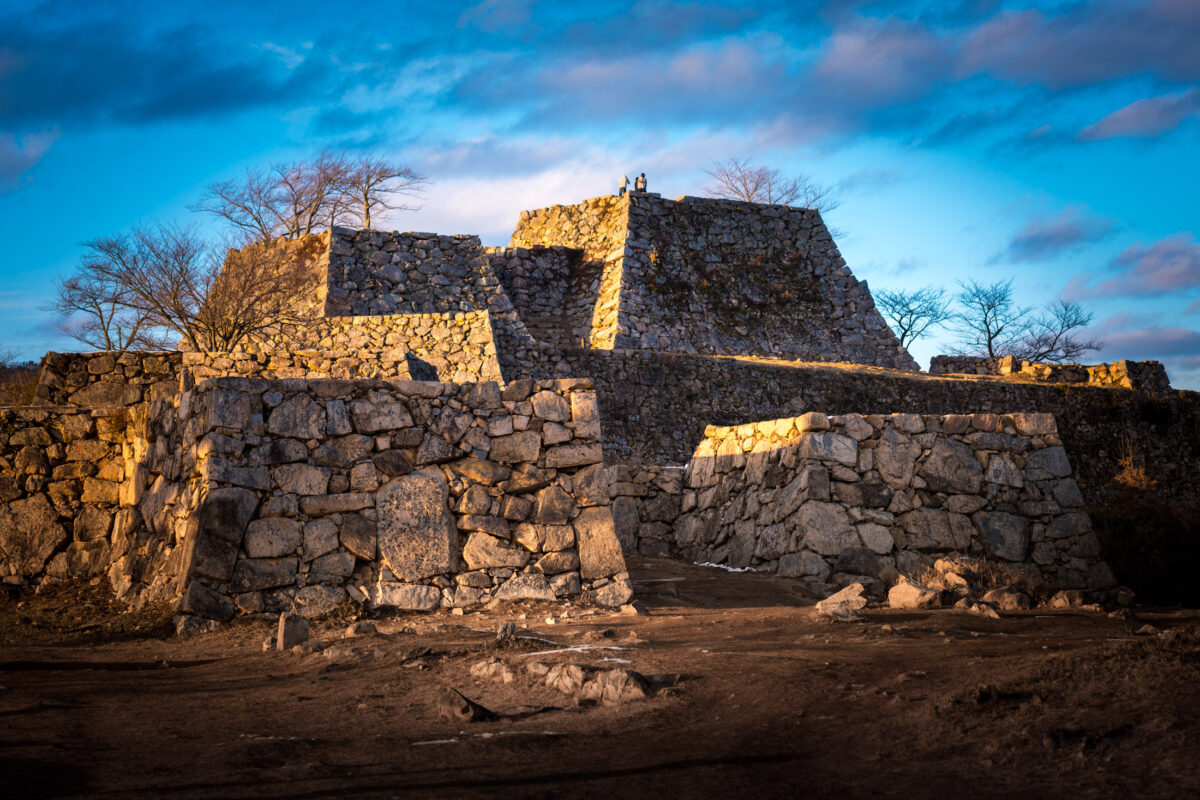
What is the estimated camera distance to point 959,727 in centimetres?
423

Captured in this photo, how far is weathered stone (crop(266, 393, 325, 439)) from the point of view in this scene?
28.1 ft

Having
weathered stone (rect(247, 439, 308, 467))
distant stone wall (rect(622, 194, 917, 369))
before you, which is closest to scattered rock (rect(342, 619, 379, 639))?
weathered stone (rect(247, 439, 308, 467))

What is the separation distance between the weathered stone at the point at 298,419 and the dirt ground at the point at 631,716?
186 cm

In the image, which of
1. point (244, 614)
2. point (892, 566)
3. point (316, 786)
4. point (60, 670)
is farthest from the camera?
point (892, 566)

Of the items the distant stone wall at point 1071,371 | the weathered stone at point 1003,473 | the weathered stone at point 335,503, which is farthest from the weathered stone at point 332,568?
the distant stone wall at point 1071,371

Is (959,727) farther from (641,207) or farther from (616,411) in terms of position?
(641,207)

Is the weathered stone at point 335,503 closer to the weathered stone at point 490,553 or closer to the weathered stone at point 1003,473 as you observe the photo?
the weathered stone at point 490,553

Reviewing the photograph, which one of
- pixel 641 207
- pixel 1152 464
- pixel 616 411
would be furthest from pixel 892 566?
pixel 641 207

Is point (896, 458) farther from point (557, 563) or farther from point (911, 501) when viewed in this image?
point (557, 563)

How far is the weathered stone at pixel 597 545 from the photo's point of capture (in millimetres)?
9031

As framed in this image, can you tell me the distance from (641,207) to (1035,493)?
19.1 meters

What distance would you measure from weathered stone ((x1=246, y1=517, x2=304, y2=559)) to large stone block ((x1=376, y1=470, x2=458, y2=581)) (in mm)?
735

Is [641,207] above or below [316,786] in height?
above

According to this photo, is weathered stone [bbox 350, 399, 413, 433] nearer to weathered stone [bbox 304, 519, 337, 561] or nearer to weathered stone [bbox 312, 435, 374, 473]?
weathered stone [bbox 312, 435, 374, 473]
